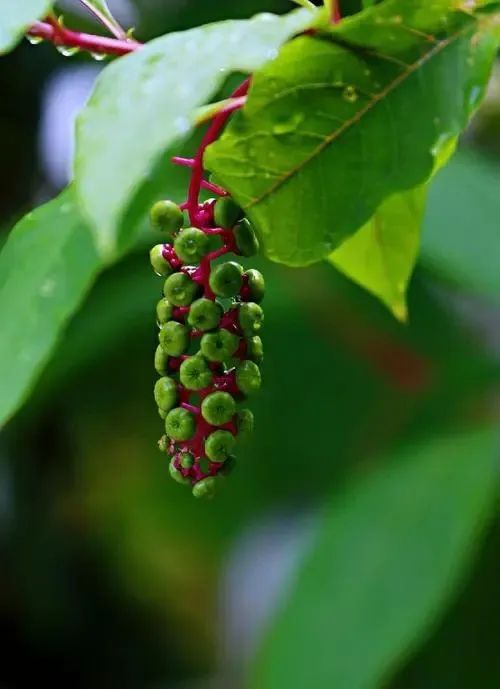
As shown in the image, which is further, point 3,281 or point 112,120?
point 3,281

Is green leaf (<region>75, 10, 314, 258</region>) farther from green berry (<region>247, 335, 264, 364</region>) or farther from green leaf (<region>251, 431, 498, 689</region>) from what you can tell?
green leaf (<region>251, 431, 498, 689</region>)

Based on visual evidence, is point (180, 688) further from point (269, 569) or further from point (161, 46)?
point (161, 46)

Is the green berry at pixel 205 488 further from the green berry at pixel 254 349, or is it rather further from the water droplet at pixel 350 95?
the water droplet at pixel 350 95

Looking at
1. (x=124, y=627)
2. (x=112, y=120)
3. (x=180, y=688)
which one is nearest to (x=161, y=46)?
(x=112, y=120)

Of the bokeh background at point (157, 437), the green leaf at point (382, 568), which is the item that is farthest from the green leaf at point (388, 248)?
the bokeh background at point (157, 437)

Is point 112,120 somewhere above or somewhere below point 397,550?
above

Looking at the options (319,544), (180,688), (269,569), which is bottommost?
(180,688)

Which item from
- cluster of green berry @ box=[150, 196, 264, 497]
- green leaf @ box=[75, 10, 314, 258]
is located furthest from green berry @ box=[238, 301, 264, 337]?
green leaf @ box=[75, 10, 314, 258]
